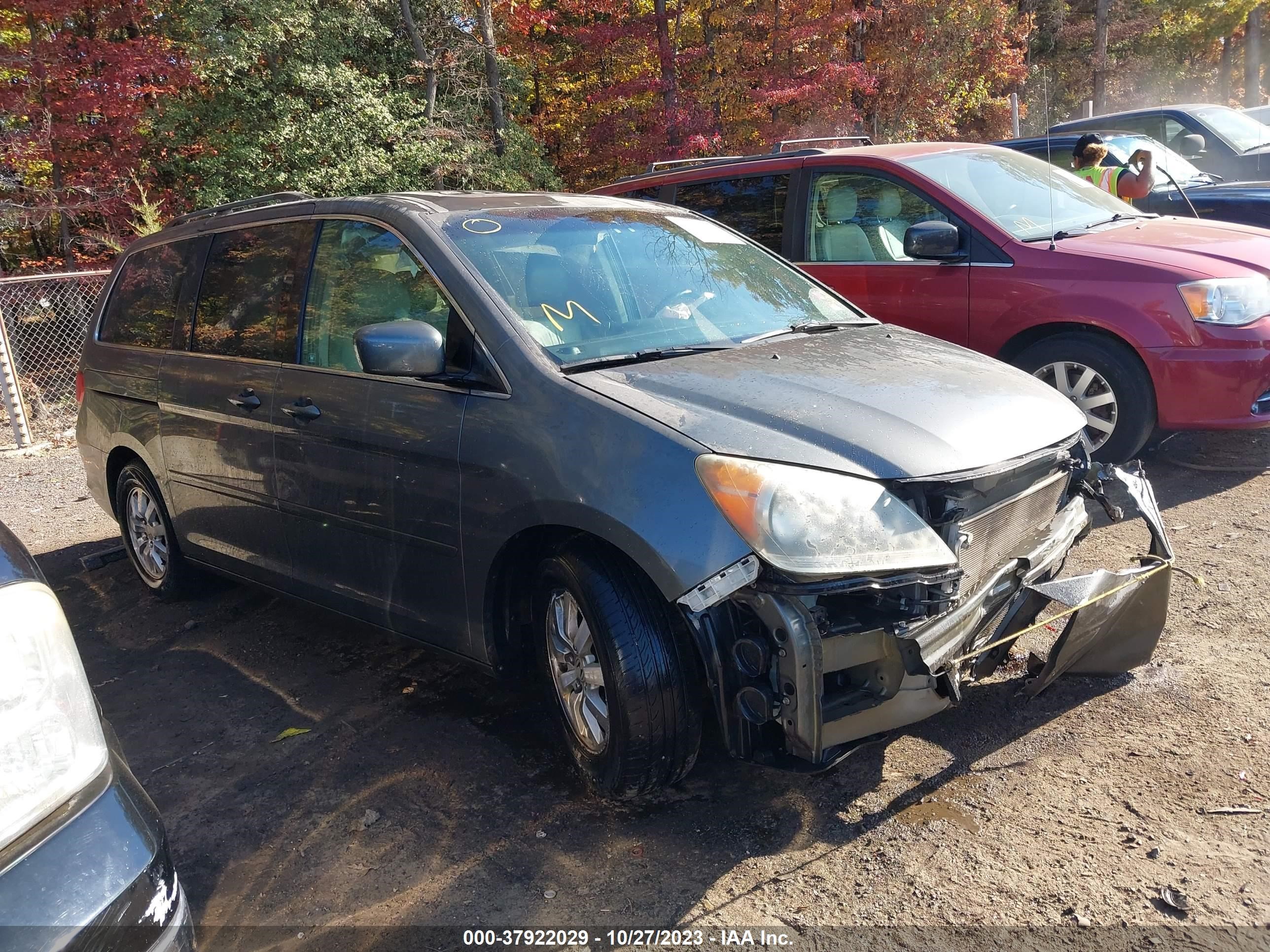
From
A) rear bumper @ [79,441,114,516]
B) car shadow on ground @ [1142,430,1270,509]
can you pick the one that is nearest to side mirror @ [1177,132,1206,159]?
car shadow on ground @ [1142,430,1270,509]

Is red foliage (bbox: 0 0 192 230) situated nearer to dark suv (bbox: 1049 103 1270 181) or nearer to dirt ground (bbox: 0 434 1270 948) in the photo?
dirt ground (bbox: 0 434 1270 948)

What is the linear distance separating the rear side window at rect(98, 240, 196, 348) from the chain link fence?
5.49 m

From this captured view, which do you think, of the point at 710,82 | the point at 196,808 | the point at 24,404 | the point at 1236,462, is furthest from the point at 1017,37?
the point at 196,808

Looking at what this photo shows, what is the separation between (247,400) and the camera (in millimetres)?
4062

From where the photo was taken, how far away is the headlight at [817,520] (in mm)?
2543

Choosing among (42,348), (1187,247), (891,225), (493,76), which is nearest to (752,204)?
(891,225)

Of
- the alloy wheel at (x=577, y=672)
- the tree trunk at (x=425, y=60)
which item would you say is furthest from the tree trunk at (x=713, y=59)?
the alloy wheel at (x=577, y=672)

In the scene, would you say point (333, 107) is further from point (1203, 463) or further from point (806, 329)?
point (806, 329)

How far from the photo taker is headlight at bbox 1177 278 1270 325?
5.24 m

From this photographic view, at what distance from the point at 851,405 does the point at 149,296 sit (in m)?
3.74

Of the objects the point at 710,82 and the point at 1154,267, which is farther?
the point at 710,82

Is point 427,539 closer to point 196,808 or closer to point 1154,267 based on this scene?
point 196,808

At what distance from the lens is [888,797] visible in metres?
3.01

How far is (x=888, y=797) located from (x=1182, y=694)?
1.21m
